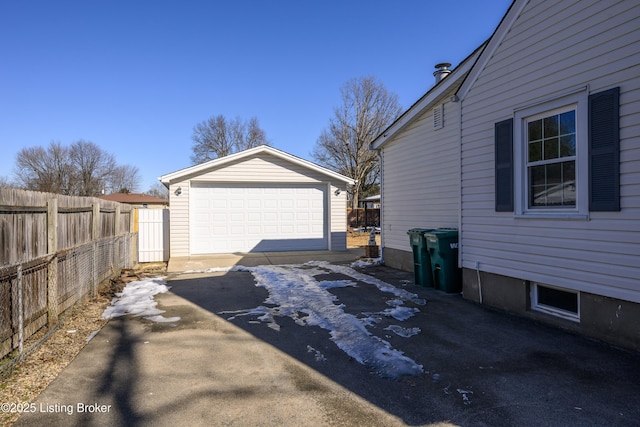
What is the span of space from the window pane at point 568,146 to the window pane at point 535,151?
1.17 ft

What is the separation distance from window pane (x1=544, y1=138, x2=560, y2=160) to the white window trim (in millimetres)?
322

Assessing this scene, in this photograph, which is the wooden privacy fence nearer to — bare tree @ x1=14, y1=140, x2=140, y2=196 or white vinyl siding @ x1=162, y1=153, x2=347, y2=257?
white vinyl siding @ x1=162, y1=153, x2=347, y2=257

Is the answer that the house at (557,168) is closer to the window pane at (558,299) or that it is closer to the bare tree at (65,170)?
the window pane at (558,299)

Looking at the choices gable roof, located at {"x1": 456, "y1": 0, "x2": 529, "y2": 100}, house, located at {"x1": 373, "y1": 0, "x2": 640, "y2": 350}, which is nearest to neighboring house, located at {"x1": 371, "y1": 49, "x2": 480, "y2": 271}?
gable roof, located at {"x1": 456, "y1": 0, "x2": 529, "y2": 100}

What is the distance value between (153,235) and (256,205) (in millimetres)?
3528

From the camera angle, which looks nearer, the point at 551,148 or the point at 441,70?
the point at 551,148

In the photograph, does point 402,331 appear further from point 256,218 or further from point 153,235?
point 153,235

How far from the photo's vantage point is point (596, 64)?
4.37 metres

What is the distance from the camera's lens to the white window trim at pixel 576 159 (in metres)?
4.47

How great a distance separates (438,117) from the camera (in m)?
8.17

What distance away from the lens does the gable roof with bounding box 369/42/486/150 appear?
7109 mm

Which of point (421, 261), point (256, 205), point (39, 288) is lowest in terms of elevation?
point (421, 261)

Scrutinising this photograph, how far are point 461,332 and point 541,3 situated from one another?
180 inches

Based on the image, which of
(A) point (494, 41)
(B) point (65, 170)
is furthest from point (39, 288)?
(B) point (65, 170)
